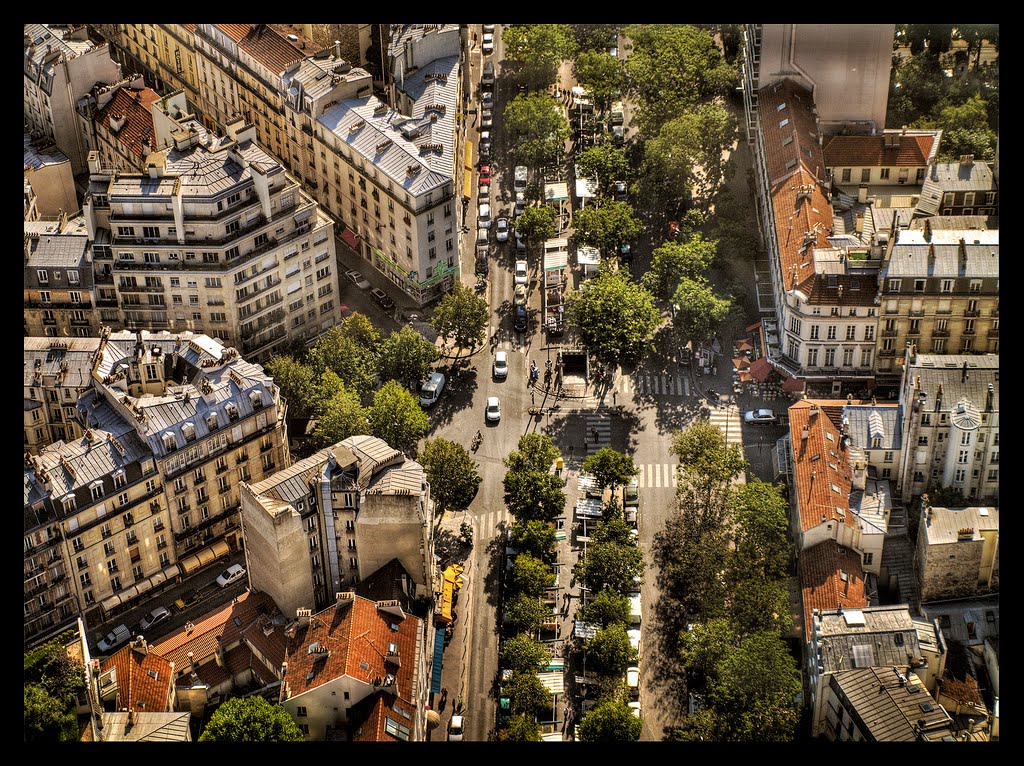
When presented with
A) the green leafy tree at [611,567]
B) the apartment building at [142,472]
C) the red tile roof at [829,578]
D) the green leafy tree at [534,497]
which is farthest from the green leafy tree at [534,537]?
the apartment building at [142,472]

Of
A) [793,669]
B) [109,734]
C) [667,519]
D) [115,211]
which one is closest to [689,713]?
[793,669]

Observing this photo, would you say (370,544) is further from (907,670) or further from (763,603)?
(907,670)

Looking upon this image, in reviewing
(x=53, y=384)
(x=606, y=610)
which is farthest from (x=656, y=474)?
(x=53, y=384)

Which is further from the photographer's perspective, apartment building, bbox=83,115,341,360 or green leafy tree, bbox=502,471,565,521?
apartment building, bbox=83,115,341,360

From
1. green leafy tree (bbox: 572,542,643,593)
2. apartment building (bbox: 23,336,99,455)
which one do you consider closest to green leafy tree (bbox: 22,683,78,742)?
apartment building (bbox: 23,336,99,455)

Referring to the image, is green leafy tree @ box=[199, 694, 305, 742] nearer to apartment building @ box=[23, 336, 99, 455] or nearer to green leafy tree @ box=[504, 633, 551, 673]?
green leafy tree @ box=[504, 633, 551, 673]

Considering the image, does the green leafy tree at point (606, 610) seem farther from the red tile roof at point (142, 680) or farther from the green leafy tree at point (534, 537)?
the red tile roof at point (142, 680)
